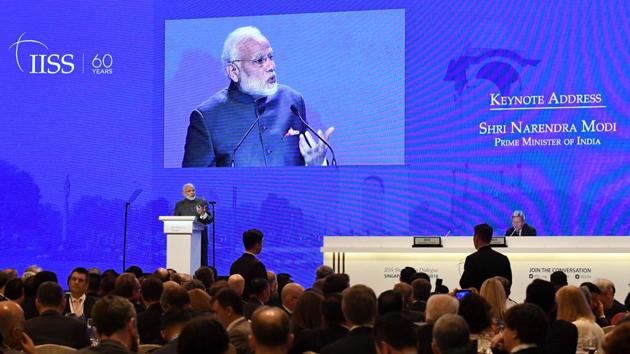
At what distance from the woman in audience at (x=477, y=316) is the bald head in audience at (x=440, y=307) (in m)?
0.13

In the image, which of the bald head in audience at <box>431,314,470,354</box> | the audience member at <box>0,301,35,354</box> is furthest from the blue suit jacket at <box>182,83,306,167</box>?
the bald head in audience at <box>431,314,470,354</box>

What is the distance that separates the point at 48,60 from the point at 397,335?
39.7 ft

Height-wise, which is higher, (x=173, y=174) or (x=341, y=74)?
(x=341, y=74)

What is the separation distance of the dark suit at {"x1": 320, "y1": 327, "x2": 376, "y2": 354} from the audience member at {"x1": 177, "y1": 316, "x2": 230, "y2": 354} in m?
1.21

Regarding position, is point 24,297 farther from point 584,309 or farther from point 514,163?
point 514,163

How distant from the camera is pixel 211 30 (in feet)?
46.4

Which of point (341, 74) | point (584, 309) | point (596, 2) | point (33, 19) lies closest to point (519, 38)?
point (596, 2)

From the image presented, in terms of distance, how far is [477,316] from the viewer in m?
4.70

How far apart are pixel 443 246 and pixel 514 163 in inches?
142

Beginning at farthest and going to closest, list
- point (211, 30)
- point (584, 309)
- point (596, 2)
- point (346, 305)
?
1. point (211, 30)
2. point (596, 2)
3. point (584, 309)
4. point (346, 305)

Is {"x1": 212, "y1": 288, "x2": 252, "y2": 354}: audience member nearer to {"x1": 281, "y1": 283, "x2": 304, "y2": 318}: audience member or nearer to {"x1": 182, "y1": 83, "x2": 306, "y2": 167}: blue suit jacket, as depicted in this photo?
{"x1": 281, "y1": 283, "x2": 304, "y2": 318}: audience member

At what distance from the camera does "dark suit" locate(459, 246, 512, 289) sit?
729 centimetres

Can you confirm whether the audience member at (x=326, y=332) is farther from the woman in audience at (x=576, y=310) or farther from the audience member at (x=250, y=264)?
the audience member at (x=250, y=264)

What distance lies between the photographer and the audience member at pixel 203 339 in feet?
10.7
